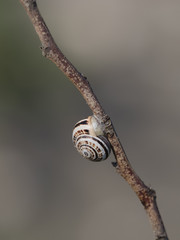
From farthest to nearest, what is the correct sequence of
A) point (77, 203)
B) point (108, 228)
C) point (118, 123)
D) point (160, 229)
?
point (118, 123), point (77, 203), point (108, 228), point (160, 229)

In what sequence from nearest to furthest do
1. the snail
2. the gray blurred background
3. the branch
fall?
the branch < the snail < the gray blurred background

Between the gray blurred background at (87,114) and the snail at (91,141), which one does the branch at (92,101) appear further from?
the gray blurred background at (87,114)

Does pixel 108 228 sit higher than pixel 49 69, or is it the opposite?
pixel 49 69

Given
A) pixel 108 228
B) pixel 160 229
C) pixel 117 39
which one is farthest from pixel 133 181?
pixel 117 39

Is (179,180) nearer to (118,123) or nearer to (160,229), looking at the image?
(118,123)

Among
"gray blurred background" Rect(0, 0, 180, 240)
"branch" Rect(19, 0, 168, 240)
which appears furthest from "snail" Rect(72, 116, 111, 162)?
"gray blurred background" Rect(0, 0, 180, 240)

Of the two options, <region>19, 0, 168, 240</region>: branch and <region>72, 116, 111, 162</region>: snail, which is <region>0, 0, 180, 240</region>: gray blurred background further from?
<region>19, 0, 168, 240</region>: branch

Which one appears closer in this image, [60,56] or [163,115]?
[60,56]
